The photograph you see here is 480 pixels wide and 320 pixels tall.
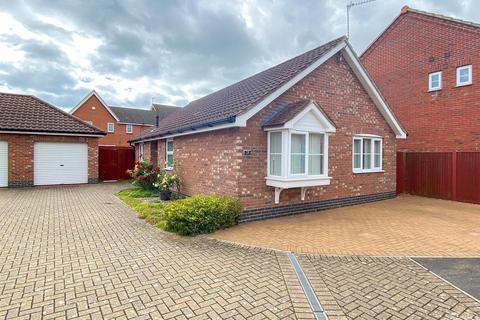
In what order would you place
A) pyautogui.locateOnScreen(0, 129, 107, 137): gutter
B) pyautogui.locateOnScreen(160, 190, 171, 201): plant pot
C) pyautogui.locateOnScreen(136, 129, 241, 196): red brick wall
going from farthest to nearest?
pyautogui.locateOnScreen(0, 129, 107, 137): gutter → pyautogui.locateOnScreen(160, 190, 171, 201): plant pot → pyautogui.locateOnScreen(136, 129, 241, 196): red brick wall

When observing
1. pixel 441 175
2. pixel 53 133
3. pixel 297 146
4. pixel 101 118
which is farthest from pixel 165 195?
pixel 101 118

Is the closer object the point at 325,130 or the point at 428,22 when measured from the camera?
the point at 325,130

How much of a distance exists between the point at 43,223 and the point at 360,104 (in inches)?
444

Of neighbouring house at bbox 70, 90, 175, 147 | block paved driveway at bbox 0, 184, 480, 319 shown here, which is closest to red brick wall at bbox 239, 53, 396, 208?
block paved driveway at bbox 0, 184, 480, 319

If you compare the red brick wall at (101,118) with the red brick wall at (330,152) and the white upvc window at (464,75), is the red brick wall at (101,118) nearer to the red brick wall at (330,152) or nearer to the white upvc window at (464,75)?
the red brick wall at (330,152)

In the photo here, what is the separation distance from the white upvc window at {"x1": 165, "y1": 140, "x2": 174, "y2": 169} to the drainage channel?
9411mm

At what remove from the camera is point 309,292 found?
3949 mm

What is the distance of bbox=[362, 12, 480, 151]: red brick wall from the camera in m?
13.0

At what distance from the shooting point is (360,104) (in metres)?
11.0

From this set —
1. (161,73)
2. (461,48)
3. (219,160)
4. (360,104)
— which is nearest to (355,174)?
(360,104)

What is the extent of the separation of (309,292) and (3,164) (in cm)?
1727

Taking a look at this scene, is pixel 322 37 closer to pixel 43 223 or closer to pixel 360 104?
pixel 360 104

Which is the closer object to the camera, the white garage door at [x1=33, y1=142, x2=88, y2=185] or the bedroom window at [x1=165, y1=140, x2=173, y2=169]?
the bedroom window at [x1=165, y1=140, x2=173, y2=169]

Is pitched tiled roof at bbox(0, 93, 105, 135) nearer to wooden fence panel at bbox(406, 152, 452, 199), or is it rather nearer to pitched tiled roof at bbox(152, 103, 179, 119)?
wooden fence panel at bbox(406, 152, 452, 199)
